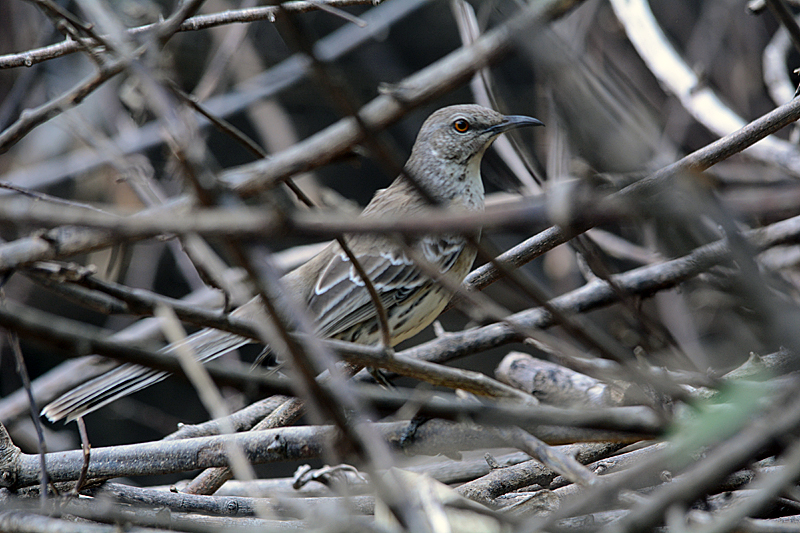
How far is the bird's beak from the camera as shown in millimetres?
3768

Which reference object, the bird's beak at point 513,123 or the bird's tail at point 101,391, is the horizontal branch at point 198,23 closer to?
the bird's tail at point 101,391

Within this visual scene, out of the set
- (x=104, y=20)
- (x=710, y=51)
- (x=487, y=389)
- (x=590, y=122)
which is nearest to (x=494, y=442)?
(x=487, y=389)

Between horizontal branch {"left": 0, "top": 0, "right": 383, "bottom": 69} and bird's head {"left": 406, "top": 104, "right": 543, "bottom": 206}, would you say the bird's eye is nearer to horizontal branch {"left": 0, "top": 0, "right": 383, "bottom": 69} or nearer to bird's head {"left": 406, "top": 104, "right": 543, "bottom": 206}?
bird's head {"left": 406, "top": 104, "right": 543, "bottom": 206}

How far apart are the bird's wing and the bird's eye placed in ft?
2.47

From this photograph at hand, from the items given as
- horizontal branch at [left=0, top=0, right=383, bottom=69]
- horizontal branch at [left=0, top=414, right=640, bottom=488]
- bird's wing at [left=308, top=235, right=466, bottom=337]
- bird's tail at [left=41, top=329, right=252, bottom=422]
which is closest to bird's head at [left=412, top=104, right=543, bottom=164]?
bird's wing at [left=308, top=235, right=466, bottom=337]

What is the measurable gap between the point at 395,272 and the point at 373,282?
140 millimetres

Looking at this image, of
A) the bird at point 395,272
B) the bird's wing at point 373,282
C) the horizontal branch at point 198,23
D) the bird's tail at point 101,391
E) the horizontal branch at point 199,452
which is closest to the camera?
the horizontal branch at point 199,452

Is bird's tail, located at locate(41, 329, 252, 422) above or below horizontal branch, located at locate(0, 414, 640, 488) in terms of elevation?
above

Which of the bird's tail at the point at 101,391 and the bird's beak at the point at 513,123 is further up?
the bird's beak at the point at 513,123

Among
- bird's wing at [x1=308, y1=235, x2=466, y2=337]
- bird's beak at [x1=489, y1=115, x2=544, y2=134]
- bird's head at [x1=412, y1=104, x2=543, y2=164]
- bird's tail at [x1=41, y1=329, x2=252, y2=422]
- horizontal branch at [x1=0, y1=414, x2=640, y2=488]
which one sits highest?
bird's head at [x1=412, y1=104, x2=543, y2=164]

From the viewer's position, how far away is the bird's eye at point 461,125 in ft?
13.5

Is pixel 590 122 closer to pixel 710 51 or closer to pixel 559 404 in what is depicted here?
pixel 559 404

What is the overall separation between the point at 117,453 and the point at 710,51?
17.9ft

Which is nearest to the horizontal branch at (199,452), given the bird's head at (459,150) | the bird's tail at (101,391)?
the bird's tail at (101,391)
